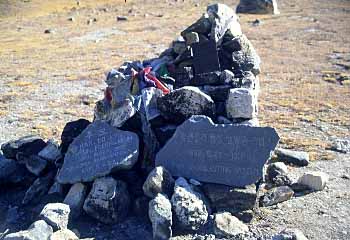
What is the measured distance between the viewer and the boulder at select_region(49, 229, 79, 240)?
648 centimetres

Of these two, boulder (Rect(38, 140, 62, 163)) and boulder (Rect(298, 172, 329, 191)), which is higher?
boulder (Rect(38, 140, 62, 163))

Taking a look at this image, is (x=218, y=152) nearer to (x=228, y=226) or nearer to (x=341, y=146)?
(x=228, y=226)

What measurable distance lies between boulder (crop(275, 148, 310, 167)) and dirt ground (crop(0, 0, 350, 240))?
0.23 meters

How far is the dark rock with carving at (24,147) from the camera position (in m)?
8.58

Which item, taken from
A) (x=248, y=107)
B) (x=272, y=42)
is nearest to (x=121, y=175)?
(x=248, y=107)

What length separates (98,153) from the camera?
25.2ft

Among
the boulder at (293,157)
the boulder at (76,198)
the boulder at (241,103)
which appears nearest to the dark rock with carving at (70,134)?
the boulder at (76,198)

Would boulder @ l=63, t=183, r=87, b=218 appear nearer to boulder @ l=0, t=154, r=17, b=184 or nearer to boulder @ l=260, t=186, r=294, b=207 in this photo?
boulder @ l=0, t=154, r=17, b=184

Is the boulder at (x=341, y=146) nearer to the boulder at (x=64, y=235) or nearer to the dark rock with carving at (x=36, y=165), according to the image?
the dark rock with carving at (x=36, y=165)

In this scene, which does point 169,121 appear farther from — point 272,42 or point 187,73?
point 272,42

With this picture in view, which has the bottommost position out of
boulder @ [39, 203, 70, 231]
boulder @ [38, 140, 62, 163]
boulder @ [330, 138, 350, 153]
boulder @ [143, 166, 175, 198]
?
boulder @ [330, 138, 350, 153]

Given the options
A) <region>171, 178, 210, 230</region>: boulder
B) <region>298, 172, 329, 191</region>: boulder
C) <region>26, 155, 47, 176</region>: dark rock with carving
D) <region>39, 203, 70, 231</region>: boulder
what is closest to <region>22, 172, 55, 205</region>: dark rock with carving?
<region>26, 155, 47, 176</region>: dark rock with carving

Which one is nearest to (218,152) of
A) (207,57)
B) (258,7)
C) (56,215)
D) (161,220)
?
(161,220)

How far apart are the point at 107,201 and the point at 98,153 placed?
0.89m
